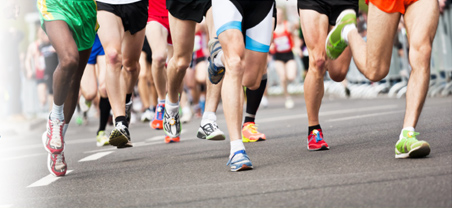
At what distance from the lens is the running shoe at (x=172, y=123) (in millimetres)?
7895

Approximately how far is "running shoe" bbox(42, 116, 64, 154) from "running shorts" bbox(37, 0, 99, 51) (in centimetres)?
66

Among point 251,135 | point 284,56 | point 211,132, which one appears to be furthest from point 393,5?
point 284,56

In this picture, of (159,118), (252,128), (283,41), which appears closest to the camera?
(252,128)

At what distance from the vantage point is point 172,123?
25.9 ft

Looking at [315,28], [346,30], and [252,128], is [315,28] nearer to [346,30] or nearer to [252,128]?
[346,30]

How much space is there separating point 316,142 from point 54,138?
80.2 inches

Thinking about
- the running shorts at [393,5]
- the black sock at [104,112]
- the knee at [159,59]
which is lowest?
the black sock at [104,112]

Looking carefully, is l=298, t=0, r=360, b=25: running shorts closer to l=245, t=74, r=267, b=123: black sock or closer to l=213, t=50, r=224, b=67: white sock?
l=213, t=50, r=224, b=67: white sock

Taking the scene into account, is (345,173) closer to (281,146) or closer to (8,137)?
(281,146)

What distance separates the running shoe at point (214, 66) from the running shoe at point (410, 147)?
1.81 m

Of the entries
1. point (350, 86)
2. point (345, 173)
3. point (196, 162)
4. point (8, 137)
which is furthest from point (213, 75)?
point (350, 86)

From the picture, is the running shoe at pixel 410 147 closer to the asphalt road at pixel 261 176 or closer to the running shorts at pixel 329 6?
the asphalt road at pixel 261 176

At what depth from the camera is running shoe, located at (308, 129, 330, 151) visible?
253 inches

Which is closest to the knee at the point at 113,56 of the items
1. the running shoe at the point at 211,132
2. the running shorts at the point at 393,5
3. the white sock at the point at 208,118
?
the white sock at the point at 208,118
